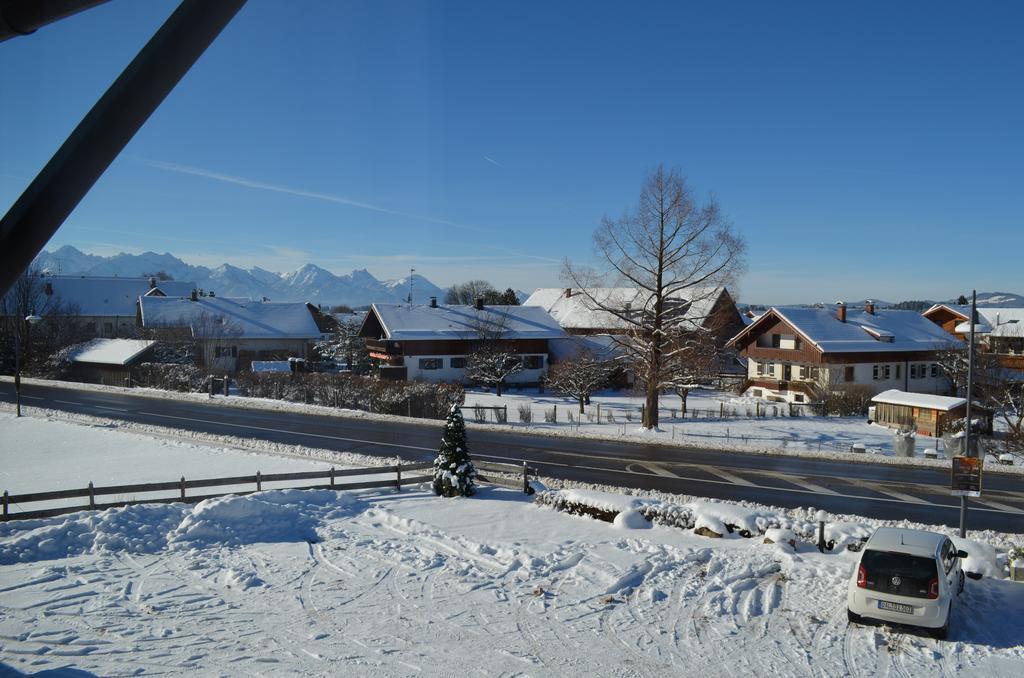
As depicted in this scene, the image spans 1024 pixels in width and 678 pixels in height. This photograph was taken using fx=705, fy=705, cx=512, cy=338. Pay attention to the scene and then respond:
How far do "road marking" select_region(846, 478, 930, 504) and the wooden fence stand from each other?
10897 millimetres

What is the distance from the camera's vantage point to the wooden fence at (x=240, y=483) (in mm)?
18297

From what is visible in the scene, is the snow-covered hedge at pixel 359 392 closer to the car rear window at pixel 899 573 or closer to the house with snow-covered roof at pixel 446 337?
the house with snow-covered roof at pixel 446 337

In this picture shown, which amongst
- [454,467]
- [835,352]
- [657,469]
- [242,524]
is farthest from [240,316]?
[242,524]

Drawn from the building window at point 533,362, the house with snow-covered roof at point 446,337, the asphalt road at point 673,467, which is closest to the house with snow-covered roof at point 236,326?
the house with snow-covered roof at point 446,337

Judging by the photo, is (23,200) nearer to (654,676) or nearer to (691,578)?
(654,676)

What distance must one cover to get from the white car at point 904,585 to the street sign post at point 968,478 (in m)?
4.34

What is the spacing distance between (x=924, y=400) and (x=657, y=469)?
65.8 feet

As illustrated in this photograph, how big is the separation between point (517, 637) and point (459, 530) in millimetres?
6374

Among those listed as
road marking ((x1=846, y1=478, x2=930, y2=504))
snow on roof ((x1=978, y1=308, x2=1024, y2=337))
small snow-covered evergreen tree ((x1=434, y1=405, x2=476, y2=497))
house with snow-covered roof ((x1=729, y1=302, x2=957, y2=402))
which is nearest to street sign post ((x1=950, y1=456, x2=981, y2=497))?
road marking ((x1=846, y1=478, x2=930, y2=504))

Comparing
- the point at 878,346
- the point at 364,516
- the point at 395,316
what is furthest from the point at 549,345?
the point at 364,516

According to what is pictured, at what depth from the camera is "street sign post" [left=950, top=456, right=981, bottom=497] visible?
15.7 meters

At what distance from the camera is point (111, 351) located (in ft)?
192

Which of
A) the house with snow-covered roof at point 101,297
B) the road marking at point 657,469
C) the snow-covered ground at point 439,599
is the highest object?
the house with snow-covered roof at point 101,297

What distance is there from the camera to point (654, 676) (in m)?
10.1
